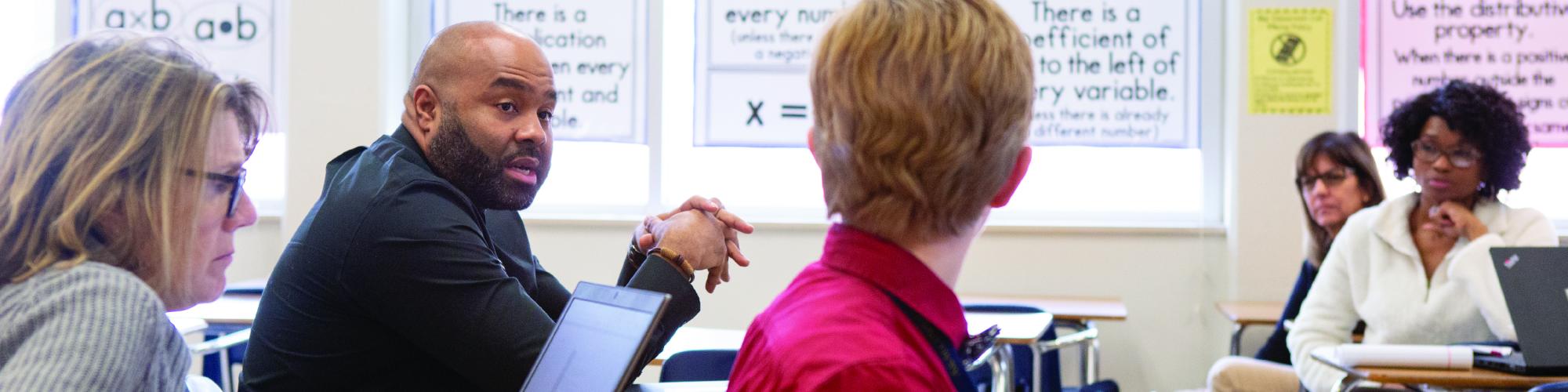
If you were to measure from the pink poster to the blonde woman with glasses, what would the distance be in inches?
183

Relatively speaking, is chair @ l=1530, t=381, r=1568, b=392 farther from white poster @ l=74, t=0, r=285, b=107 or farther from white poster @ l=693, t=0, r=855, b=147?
white poster @ l=74, t=0, r=285, b=107

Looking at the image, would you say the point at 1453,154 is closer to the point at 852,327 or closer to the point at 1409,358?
the point at 1409,358

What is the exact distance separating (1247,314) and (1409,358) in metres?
1.79

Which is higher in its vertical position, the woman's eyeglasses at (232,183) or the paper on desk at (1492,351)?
the woman's eyeglasses at (232,183)

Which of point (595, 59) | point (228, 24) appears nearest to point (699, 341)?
point (595, 59)

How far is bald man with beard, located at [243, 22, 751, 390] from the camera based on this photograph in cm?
150

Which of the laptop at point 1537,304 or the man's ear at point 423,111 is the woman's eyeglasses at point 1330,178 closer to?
the laptop at point 1537,304

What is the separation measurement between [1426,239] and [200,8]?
15.4ft

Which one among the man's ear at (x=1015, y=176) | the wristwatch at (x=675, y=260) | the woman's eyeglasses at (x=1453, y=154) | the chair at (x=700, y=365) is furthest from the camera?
the woman's eyeglasses at (x=1453, y=154)

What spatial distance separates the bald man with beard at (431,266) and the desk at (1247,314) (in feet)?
9.28

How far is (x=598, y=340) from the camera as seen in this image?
44.9 inches

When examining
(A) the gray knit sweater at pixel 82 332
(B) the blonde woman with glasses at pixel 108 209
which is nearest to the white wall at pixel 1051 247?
(B) the blonde woman with glasses at pixel 108 209

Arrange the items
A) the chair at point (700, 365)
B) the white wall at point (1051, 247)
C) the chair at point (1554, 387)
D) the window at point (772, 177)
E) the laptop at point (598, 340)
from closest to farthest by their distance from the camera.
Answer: the laptop at point (598, 340) < the chair at point (1554, 387) < the chair at point (700, 365) < the white wall at point (1051, 247) < the window at point (772, 177)

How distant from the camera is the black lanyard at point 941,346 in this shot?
0.85 metres
